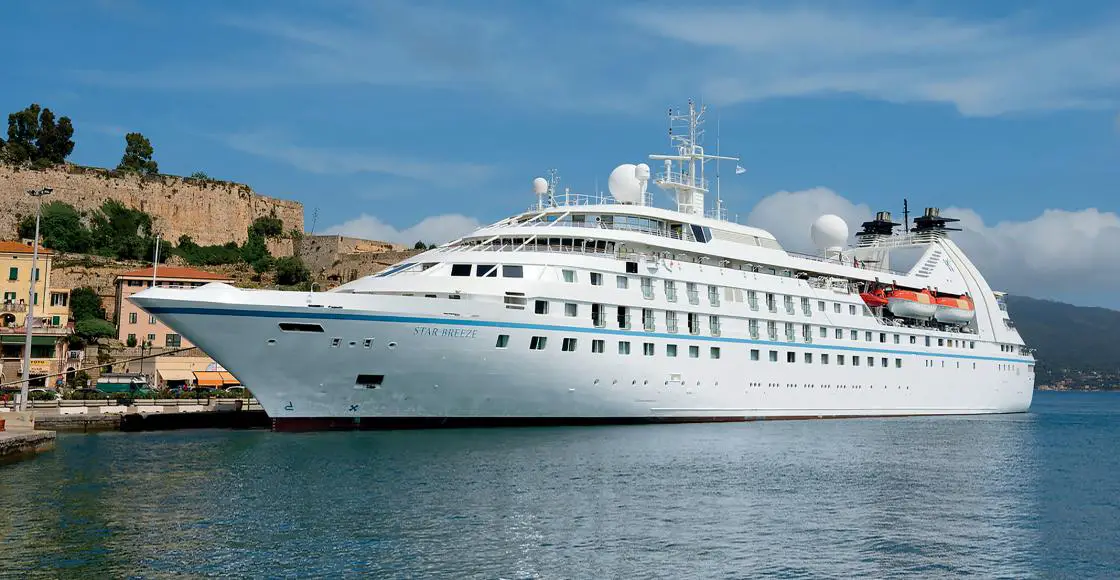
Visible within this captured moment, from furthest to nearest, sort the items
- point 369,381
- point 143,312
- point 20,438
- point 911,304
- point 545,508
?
point 143,312 → point 911,304 → point 369,381 → point 20,438 → point 545,508

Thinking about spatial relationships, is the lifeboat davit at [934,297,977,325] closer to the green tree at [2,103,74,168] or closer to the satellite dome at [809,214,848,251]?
the satellite dome at [809,214,848,251]

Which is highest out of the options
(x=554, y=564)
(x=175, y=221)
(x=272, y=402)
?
(x=175, y=221)

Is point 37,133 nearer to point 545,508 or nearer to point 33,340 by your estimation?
point 33,340

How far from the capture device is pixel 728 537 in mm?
18656

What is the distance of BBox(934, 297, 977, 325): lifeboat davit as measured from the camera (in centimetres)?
5059

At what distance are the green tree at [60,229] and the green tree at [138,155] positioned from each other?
8802 millimetres

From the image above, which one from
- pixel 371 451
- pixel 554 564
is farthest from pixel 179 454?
pixel 554 564

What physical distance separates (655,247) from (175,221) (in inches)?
1906

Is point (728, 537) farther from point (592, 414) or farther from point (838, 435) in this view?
point (838, 435)

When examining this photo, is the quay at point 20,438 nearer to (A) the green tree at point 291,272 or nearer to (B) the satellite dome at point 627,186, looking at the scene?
(B) the satellite dome at point 627,186

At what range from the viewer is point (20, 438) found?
28016mm

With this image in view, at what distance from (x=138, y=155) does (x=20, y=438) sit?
55.0 m

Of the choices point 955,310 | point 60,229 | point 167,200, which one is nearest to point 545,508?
point 955,310

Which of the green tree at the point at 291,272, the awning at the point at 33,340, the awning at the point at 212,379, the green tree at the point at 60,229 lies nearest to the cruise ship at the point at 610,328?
the awning at the point at 212,379
